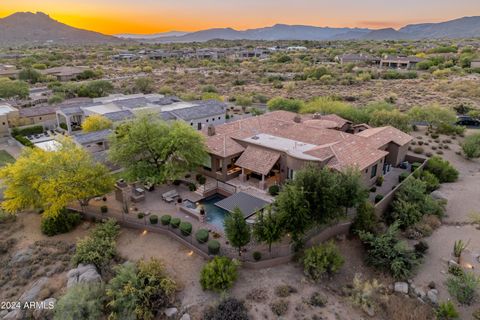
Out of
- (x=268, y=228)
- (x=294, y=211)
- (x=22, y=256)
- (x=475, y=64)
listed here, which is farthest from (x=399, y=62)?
(x=22, y=256)

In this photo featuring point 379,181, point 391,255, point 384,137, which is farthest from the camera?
point 384,137

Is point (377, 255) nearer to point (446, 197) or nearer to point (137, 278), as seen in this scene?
point (446, 197)

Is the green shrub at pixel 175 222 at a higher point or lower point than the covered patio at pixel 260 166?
lower

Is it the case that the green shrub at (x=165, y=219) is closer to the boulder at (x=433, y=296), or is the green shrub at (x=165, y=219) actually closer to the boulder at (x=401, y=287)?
the boulder at (x=401, y=287)

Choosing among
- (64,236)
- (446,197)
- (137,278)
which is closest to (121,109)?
(64,236)

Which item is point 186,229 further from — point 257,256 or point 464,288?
point 464,288

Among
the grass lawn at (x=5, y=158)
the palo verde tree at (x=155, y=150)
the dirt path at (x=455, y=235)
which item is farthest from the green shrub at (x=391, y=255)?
the grass lawn at (x=5, y=158)

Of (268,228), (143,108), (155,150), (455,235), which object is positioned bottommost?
(455,235)
